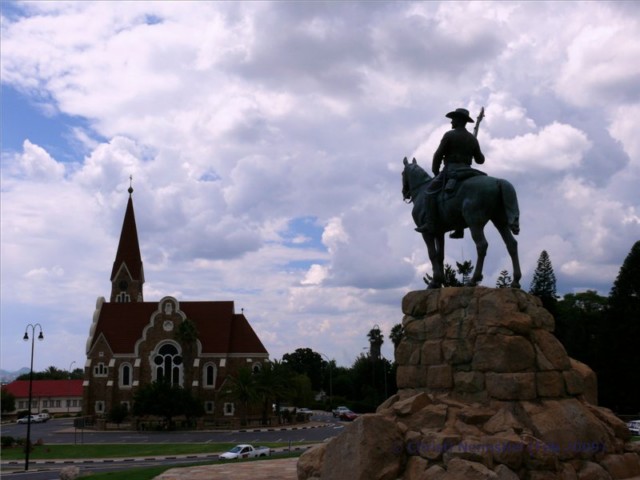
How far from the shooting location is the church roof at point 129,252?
→ 3238 inches

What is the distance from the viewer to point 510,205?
1409 cm

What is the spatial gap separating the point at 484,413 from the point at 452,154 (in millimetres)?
5826

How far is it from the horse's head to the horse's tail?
2.28m

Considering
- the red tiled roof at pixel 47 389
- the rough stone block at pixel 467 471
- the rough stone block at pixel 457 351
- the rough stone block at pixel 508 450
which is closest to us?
the rough stone block at pixel 467 471

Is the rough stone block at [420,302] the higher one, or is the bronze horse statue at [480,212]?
the bronze horse statue at [480,212]

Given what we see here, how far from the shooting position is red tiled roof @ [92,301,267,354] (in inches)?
2749

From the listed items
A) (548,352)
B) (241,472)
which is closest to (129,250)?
(241,472)

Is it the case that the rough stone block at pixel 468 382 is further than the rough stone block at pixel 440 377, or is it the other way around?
the rough stone block at pixel 440 377

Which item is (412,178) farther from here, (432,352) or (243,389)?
(243,389)

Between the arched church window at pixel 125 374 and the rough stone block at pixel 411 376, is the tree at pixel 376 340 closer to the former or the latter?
the arched church window at pixel 125 374

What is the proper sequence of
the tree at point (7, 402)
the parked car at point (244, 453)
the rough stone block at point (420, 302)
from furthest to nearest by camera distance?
the tree at point (7, 402), the parked car at point (244, 453), the rough stone block at point (420, 302)

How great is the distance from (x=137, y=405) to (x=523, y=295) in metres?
52.4

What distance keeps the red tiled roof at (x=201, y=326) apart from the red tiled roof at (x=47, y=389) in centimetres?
2695

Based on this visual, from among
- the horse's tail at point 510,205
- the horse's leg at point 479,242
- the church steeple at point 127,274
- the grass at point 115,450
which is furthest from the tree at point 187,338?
the horse's tail at point 510,205
